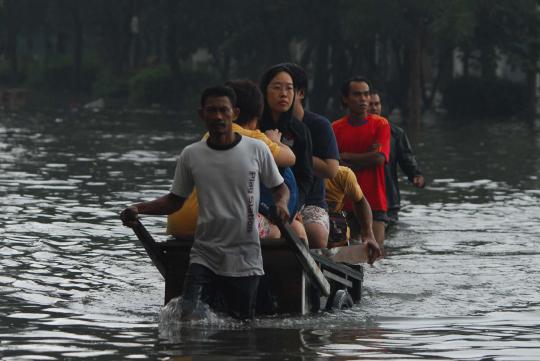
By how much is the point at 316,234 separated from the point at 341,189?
1291 millimetres

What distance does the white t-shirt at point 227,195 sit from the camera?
9.29 meters

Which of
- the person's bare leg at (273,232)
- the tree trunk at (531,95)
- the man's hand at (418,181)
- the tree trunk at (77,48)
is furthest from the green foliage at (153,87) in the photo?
the person's bare leg at (273,232)

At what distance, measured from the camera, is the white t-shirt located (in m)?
9.29

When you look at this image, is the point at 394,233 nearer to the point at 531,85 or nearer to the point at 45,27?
the point at 531,85

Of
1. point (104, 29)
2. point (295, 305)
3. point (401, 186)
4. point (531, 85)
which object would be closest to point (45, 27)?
point (104, 29)

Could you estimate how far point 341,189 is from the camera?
12.0 meters

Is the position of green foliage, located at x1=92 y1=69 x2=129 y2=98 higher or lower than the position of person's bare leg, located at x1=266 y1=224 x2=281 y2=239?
lower

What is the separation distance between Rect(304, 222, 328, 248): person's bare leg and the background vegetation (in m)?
34.7

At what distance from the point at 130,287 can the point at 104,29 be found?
71650 mm

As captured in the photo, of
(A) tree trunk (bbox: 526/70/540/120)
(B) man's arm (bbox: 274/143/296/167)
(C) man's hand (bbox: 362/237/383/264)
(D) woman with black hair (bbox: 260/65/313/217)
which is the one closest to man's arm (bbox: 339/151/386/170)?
(C) man's hand (bbox: 362/237/383/264)

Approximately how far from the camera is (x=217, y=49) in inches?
2692

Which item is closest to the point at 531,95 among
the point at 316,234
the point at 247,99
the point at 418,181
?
the point at 418,181

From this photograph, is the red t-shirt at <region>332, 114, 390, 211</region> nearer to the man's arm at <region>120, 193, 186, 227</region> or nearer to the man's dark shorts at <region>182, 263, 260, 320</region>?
the man's dark shorts at <region>182, 263, 260, 320</region>

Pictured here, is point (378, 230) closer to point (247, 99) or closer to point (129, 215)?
point (247, 99)
